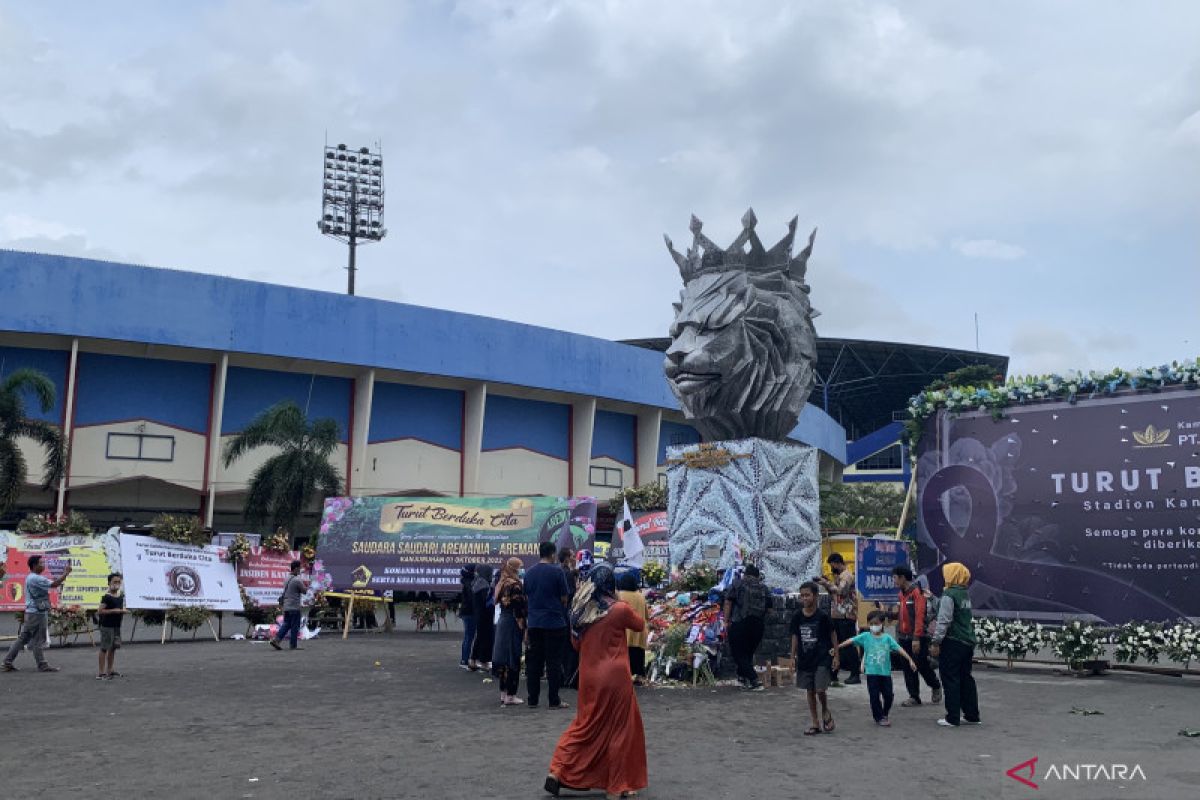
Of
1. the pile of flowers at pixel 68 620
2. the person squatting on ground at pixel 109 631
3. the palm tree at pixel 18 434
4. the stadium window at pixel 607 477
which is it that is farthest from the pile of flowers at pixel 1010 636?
the stadium window at pixel 607 477

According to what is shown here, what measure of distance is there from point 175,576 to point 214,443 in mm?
19348

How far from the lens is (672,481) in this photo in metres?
14.3

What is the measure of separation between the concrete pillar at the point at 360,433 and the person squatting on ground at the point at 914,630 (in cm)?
3009

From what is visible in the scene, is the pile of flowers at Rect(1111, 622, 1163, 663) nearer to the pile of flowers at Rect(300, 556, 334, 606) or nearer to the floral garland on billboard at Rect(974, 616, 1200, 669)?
the floral garland on billboard at Rect(974, 616, 1200, 669)

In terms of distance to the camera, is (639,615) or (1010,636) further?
(1010,636)

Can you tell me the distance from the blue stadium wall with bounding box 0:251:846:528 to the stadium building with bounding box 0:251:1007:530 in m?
0.06

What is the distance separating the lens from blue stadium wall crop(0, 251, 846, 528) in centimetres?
3347

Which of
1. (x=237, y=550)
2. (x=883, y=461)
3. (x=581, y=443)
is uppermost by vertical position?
(x=883, y=461)

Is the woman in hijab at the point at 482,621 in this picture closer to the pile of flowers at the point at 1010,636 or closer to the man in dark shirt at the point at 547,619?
the man in dark shirt at the point at 547,619

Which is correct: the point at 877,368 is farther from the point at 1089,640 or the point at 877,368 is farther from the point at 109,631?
the point at 109,631

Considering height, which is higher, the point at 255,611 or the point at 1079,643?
the point at 1079,643

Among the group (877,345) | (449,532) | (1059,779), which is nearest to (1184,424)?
(1059,779)

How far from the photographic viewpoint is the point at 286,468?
31656 millimetres

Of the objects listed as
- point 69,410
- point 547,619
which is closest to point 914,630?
point 547,619
